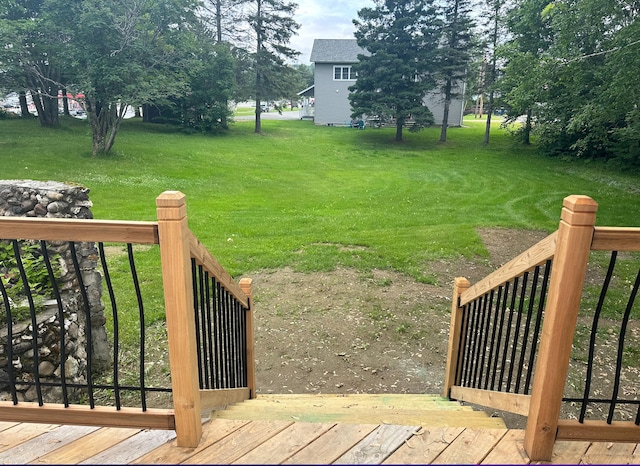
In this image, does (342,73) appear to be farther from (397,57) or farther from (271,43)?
(397,57)

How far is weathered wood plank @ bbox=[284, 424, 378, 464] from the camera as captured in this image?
194cm

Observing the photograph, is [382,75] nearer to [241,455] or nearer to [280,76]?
[280,76]

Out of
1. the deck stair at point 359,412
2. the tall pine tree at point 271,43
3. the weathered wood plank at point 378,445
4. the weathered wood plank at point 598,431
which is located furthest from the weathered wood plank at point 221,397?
the tall pine tree at point 271,43

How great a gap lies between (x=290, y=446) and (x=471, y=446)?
80 centimetres

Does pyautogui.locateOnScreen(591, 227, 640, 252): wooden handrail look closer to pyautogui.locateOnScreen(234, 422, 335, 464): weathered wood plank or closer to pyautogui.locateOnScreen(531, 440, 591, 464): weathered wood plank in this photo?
pyautogui.locateOnScreen(531, 440, 591, 464): weathered wood plank

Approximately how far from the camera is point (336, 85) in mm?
33375

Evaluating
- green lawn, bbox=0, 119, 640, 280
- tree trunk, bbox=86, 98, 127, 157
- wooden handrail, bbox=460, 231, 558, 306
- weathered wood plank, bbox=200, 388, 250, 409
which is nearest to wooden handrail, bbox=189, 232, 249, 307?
weathered wood plank, bbox=200, 388, 250, 409

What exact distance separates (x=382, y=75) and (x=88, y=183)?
16558mm

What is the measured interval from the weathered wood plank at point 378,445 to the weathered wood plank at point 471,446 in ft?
0.61

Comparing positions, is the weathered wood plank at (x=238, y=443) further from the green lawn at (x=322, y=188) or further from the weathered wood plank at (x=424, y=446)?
the green lawn at (x=322, y=188)

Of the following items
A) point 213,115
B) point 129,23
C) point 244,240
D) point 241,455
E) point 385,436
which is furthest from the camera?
point 213,115

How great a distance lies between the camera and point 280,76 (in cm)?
2953

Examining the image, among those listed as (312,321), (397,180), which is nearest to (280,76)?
(397,180)

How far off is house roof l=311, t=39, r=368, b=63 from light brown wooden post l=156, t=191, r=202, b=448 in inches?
1306
